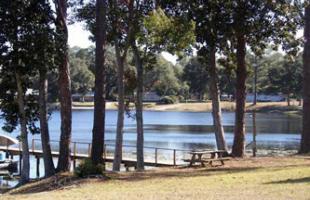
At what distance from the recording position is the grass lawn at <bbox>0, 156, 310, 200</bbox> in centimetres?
1216

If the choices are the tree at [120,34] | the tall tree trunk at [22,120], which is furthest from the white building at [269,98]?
the tall tree trunk at [22,120]

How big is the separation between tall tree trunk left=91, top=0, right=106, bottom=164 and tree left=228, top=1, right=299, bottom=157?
6.15 m

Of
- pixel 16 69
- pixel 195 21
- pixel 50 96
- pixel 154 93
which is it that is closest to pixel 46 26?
pixel 16 69

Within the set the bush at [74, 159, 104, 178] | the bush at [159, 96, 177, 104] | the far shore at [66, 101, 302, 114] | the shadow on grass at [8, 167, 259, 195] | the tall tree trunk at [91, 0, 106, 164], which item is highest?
the tall tree trunk at [91, 0, 106, 164]

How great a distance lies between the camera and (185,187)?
14.2m

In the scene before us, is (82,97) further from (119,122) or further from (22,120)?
(22,120)

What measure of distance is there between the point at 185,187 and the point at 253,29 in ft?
37.1

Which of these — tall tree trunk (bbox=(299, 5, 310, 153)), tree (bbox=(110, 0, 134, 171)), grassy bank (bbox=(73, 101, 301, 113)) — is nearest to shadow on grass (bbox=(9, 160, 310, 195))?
tree (bbox=(110, 0, 134, 171))

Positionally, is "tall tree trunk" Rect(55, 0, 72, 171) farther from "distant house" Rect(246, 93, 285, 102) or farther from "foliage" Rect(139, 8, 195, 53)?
"distant house" Rect(246, 93, 285, 102)

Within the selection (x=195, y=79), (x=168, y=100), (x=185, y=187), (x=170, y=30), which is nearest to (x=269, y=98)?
(x=195, y=79)

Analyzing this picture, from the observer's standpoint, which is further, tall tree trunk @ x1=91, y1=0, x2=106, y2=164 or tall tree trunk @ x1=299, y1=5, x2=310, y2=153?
A: tall tree trunk @ x1=299, y1=5, x2=310, y2=153

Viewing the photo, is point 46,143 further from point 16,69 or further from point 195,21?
point 195,21

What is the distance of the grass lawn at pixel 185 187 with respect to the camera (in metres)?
12.2

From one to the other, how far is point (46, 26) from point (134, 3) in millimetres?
4790
